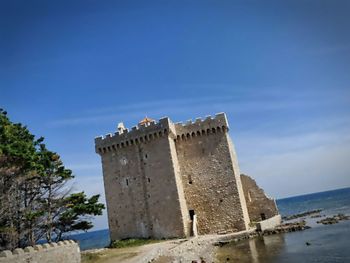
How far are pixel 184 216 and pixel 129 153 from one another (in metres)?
6.95

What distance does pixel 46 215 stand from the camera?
22.1m

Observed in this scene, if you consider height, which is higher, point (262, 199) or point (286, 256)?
point (262, 199)

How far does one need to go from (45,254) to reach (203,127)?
18.3 meters

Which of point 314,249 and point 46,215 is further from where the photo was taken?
point 46,215

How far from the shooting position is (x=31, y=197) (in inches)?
891

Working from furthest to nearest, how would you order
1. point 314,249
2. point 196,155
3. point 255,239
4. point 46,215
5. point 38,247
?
point 196,155, point 255,239, point 46,215, point 314,249, point 38,247

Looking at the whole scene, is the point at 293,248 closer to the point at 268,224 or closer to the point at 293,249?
the point at 293,249

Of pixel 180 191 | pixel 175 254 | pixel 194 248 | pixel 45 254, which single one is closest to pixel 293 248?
pixel 194 248

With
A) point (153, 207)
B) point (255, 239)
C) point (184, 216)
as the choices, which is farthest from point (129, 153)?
point (255, 239)

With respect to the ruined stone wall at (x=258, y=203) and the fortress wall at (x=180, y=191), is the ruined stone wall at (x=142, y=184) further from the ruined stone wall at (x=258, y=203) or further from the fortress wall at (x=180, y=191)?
the ruined stone wall at (x=258, y=203)

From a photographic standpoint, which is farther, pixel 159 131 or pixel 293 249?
pixel 159 131

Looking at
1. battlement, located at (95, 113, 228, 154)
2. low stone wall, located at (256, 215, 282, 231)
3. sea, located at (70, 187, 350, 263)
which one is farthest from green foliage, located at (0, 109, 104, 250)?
low stone wall, located at (256, 215, 282, 231)

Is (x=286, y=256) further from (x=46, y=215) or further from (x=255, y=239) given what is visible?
(x=46, y=215)

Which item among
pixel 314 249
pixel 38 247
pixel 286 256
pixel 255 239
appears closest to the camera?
pixel 38 247
